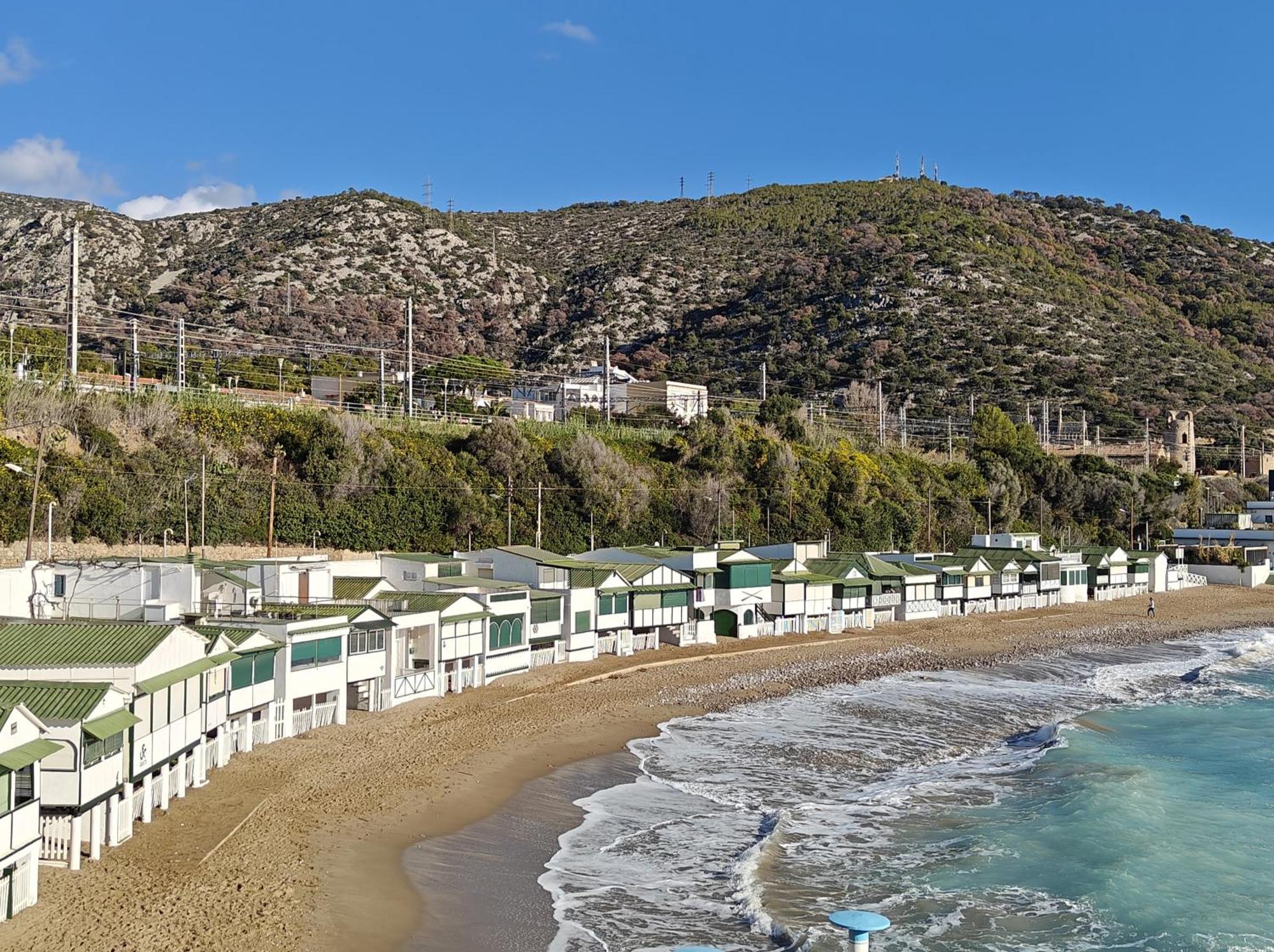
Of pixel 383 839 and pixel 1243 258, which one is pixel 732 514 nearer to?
pixel 383 839

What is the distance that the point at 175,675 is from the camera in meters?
20.4

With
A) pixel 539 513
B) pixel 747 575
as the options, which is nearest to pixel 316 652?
pixel 747 575

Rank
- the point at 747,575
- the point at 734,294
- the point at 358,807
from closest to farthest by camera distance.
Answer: the point at 358,807 < the point at 747,575 < the point at 734,294

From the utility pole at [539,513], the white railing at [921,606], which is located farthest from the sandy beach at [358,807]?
the utility pole at [539,513]

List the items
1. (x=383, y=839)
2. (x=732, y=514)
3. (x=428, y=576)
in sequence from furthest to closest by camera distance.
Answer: (x=732, y=514) → (x=428, y=576) → (x=383, y=839)

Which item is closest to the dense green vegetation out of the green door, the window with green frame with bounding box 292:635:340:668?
the green door

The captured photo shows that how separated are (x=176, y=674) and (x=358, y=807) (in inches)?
184

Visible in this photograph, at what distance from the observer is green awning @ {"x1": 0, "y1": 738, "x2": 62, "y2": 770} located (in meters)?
15.4

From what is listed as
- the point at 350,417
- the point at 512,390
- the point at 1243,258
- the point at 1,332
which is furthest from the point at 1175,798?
Answer: the point at 1243,258

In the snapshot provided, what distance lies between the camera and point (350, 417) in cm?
5203

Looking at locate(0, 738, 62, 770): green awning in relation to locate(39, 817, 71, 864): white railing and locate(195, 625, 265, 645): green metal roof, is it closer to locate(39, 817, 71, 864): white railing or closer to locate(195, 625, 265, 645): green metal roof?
locate(39, 817, 71, 864): white railing

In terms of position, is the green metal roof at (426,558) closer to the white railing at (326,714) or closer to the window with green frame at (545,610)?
the window with green frame at (545,610)

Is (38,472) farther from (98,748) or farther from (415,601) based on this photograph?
(98,748)

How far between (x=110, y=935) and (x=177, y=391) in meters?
37.3
